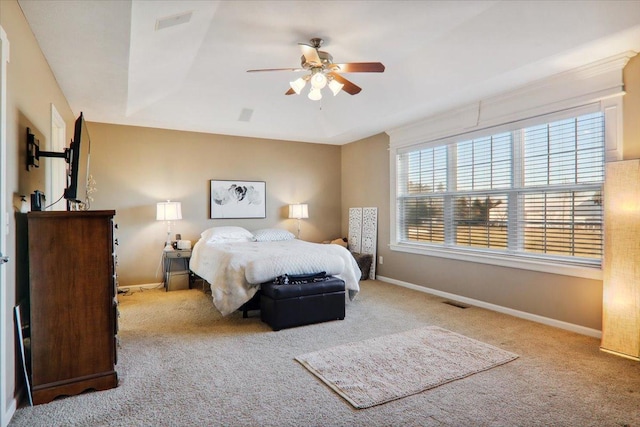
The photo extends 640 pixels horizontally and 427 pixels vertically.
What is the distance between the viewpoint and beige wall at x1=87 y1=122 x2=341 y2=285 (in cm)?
548

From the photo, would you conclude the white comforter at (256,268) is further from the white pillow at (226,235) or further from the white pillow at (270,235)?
the white pillow at (270,235)

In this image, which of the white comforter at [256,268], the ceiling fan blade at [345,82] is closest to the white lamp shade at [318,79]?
the ceiling fan blade at [345,82]

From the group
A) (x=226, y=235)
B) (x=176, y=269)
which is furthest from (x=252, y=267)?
(x=176, y=269)

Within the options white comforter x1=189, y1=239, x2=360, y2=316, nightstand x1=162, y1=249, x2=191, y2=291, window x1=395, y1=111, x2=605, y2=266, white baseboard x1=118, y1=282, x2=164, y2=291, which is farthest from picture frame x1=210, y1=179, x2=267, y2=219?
window x1=395, y1=111, x2=605, y2=266

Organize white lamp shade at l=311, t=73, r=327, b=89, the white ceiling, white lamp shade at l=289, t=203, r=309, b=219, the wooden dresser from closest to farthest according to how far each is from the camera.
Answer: the wooden dresser → the white ceiling → white lamp shade at l=311, t=73, r=327, b=89 → white lamp shade at l=289, t=203, r=309, b=219

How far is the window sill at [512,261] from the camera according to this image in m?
3.49

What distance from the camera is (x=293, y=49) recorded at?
3.89m

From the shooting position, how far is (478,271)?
4.55m

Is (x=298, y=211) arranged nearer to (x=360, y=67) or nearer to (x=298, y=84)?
(x=298, y=84)

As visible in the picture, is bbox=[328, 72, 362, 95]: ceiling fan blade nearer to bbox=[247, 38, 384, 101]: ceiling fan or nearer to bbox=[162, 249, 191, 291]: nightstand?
bbox=[247, 38, 384, 101]: ceiling fan

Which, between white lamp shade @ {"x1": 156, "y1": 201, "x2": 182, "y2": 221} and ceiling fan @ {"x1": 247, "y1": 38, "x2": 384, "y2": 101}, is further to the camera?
white lamp shade @ {"x1": 156, "y1": 201, "x2": 182, "y2": 221}

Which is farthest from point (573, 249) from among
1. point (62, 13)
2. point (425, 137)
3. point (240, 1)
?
point (62, 13)

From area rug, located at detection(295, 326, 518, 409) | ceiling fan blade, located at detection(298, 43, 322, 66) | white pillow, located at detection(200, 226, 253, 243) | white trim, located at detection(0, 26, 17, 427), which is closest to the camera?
white trim, located at detection(0, 26, 17, 427)

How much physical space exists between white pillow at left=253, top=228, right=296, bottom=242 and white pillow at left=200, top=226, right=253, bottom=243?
0.42 ft
